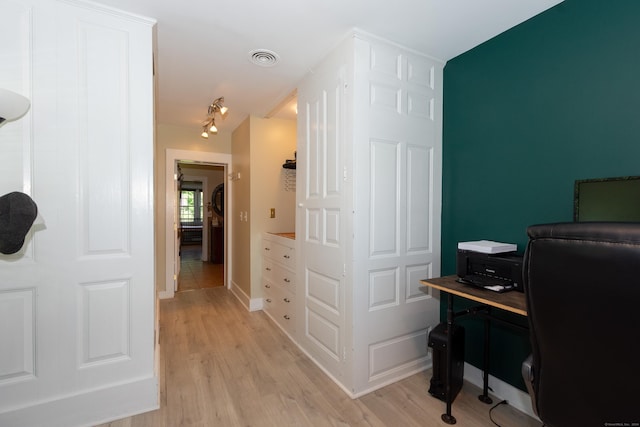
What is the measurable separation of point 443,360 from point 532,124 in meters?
1.64

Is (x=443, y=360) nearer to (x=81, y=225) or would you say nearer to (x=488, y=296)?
(x=488, y=296)

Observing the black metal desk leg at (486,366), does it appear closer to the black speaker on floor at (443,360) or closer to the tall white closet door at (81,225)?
the black speaker on floor at (443,360)

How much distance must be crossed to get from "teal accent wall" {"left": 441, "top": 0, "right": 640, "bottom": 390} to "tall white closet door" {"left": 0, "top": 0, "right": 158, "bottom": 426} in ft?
7.32

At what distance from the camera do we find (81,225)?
1.66 metres

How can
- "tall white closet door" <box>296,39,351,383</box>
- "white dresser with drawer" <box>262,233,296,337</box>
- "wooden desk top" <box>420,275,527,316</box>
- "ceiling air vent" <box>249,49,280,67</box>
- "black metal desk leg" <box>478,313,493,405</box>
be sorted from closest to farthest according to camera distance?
1. "wooden desk top" <box>420,275,527,316</box>
2. "black metal desk leg" <box>478,313,493,405</box>
3. "tall white closet door" <box>296,39,351,383</box>
4. "ceiling air vent" <box>249,49,280,67</box>
5. "white dresser with drawer" <box>262,233,296,337</box>

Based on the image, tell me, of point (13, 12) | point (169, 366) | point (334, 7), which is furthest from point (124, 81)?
point (169, 366)

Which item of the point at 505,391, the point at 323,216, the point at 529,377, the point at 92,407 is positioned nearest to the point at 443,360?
the point at 505,391

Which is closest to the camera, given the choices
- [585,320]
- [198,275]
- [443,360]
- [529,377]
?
[585,320]

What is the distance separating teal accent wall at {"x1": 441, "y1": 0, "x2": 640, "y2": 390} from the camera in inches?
58.9

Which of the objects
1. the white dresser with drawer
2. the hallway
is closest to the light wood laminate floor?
the white dresser with drawer

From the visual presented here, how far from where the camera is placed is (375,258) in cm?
206

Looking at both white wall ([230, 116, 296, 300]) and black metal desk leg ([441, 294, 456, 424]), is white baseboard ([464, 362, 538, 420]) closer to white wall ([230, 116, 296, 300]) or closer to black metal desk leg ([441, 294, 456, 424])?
black metal desk leg ([441, 294, 456, 424])

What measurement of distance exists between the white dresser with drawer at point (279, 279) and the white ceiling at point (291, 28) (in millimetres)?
1652

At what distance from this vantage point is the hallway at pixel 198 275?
476 centimetres
